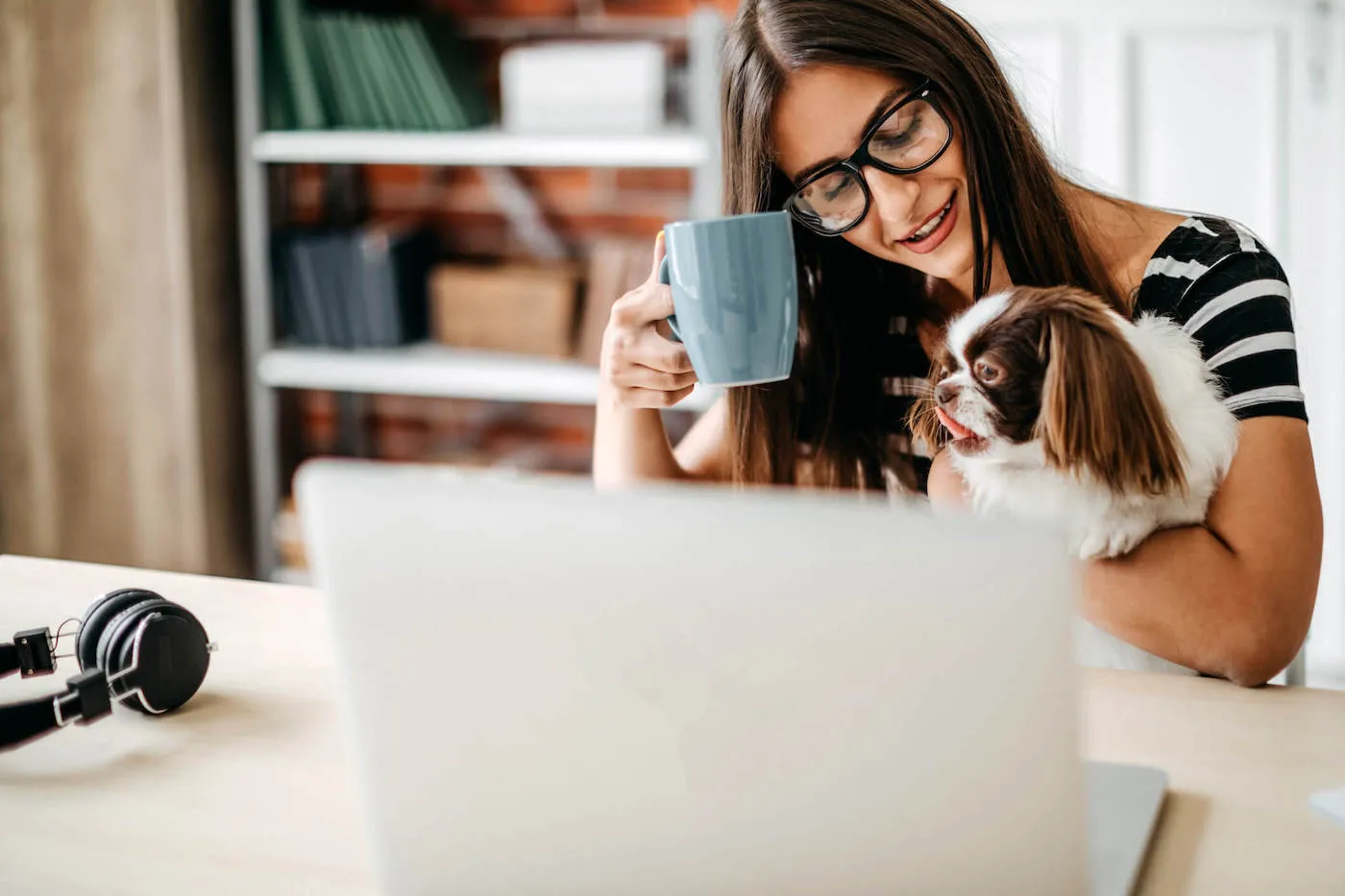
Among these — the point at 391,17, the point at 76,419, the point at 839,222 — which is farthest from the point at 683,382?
the point at 76,419

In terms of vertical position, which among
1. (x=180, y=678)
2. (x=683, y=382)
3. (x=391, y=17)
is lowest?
(x=180, y=678)

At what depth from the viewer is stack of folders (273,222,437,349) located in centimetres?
253

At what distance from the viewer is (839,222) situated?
1.15m

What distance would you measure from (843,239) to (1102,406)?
376mm

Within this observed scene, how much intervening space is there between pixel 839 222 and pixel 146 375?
1.86m

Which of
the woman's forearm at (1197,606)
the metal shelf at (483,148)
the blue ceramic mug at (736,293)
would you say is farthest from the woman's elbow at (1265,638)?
the metal shelf at (483,148)

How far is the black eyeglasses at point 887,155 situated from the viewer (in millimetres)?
1086

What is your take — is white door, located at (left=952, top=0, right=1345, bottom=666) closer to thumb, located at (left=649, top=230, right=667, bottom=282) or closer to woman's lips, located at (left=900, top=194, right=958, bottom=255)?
woman's lips, located at (left=900, top=194, right=958, bottom=255)

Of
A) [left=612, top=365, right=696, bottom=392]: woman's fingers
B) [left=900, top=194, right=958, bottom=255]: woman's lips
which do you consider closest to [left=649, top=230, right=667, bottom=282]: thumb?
[left=612, top=365, right=696, bottom=392]: woman's fingers

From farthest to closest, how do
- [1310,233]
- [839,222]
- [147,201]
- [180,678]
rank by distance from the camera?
[147,201], [1310,233], [839,222], [180,678]

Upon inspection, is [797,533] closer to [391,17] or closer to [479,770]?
[479,770]

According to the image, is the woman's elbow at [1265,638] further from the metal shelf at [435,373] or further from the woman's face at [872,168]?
the metal shelf at [435,373]

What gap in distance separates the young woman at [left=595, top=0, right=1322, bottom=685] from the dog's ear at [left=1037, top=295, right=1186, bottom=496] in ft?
0.22

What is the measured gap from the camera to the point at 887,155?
1.10 m
